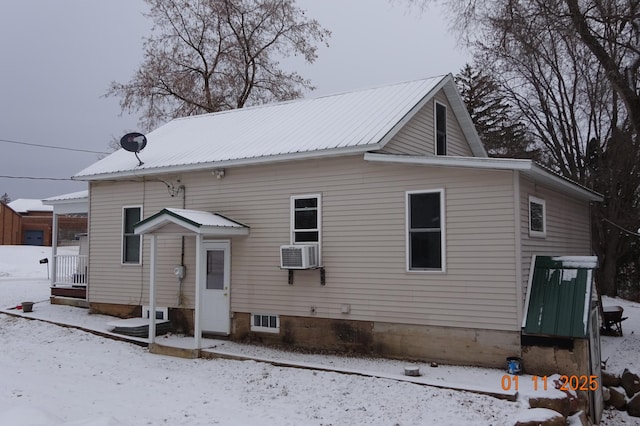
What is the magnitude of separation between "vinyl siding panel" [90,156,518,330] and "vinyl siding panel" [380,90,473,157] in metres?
1.23

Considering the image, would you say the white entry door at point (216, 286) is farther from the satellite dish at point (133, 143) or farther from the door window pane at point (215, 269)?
the satellite dish at point (133, 143)

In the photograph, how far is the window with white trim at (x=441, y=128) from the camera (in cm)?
1260

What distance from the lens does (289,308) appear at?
10.7 meters

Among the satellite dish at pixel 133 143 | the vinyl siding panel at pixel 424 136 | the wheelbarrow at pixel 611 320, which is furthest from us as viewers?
the wheelbarrow at pixel 611 320

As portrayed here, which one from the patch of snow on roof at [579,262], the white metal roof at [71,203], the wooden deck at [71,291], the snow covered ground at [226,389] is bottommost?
the snow covered ground at [226,389]

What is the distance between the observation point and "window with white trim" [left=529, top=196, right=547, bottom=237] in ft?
30.8

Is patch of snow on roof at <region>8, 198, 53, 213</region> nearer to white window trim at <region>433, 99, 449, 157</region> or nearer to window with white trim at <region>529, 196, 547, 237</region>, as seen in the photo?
white window trim at <region>433, 99, 449, 157</region>

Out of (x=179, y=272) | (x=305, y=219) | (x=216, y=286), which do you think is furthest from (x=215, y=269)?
(x=305, y=219)

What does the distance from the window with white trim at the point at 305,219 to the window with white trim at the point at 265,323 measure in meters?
1.67

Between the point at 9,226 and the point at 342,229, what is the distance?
45.3 metres

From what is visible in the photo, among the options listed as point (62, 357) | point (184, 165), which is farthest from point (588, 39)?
point (62, 357)

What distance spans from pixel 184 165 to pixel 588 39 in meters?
9.56

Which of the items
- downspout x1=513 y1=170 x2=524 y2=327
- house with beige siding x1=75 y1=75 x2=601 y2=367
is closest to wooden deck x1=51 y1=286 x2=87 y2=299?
house with beige siding x1=75 y1=75 x2=601 y2=367

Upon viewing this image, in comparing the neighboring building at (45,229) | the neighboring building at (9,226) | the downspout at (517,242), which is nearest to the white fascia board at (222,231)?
the downspout at (517,242)
